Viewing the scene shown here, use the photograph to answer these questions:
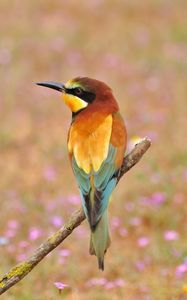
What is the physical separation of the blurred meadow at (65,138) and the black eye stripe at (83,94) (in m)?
0.96

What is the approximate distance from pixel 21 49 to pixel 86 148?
11707mm

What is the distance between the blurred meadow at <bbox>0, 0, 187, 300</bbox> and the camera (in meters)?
5.82

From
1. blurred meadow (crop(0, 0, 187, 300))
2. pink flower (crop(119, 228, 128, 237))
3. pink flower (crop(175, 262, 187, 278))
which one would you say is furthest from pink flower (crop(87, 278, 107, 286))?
pink flower (crop(119, 228, 128, 237))

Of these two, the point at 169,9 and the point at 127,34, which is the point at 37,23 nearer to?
the point at 127,34

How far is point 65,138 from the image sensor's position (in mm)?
10305

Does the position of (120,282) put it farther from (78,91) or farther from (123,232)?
(78,91)

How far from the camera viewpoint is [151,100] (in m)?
12.4

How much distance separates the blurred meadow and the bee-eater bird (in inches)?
24.6

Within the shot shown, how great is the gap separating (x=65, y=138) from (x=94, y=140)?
699 cm

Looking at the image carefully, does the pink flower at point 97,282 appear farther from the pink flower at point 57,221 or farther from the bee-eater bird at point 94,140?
the bee-eater bird at point 94,140

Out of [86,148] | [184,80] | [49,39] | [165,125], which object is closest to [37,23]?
[49,39]

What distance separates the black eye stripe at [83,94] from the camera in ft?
Answer: 10.8

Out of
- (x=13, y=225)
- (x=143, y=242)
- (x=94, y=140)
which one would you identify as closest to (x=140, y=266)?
(x=143, y=242)

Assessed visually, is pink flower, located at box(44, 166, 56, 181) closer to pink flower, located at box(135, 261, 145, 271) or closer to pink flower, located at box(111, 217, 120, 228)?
pink flower, located at box(111, 217, 120, 228)
